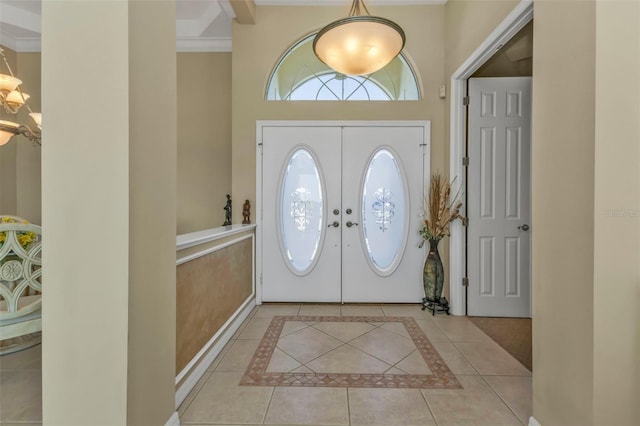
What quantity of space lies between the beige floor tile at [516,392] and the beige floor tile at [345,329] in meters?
1.04

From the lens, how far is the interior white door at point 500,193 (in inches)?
120

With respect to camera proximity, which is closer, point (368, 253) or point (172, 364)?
point (172, 364)

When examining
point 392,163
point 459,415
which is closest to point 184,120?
Answer: point 392,163

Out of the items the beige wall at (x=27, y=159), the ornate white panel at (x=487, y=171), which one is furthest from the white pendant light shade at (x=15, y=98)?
the ornate white panel at (x=487, y=171)

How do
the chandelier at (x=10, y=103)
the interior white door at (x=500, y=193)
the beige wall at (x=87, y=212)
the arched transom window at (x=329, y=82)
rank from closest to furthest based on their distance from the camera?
the beige wall at (x=87, y=212) → the chandelier at (x=10, y=103) → the interior white door at (x=500, y=193) → the arched transom window at (x=329, y=82)

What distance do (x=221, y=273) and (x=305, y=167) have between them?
1.59m

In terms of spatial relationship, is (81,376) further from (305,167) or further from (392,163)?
(392,163)

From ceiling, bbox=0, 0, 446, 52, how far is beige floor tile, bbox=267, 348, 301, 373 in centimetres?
357

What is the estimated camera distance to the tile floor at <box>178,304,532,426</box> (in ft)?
5.26

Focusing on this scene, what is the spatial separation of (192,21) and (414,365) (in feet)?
15.2

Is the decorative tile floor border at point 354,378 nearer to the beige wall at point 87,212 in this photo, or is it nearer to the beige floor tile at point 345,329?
the beige floor tile at point 345,329

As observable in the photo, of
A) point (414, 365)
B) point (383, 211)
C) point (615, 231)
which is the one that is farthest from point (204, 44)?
point (615, 231)

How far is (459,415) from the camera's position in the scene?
1.62 m

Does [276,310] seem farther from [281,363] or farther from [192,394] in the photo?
[192,394]
